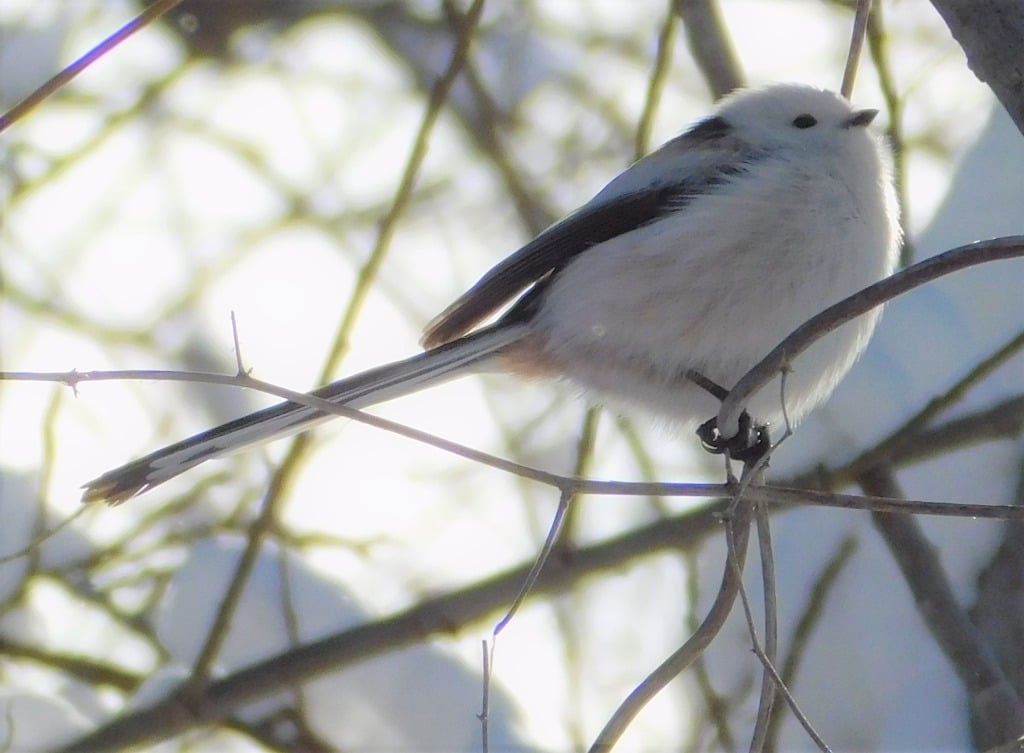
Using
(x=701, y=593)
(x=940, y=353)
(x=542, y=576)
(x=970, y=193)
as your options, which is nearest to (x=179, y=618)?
(x=542, y=576)

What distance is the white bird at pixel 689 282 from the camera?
218cm

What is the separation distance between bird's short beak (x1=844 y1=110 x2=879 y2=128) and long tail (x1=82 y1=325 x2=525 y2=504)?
76 cm

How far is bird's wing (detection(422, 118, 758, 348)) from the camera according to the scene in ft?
7.87

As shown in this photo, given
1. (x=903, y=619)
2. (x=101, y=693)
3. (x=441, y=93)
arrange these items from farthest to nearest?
1. (x=101, y=693)
2. (x=903, y=619)
3. (x=441, y=93)

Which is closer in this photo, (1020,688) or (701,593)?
(1020,688)

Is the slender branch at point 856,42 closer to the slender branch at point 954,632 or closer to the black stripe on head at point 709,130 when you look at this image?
the black stripe on head at point 709,130

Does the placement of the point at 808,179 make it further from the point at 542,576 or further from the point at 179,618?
the point at 179,618

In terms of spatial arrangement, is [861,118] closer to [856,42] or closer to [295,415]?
[856,42]

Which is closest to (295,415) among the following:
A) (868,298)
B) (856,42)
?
(868,298)

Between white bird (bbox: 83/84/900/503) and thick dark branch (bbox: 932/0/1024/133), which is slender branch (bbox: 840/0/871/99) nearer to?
white bird (bbox: 83/84/900/503)

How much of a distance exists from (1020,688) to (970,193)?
107 centimetres

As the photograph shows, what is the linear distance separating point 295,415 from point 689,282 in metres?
0.72

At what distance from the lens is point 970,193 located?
111 inches

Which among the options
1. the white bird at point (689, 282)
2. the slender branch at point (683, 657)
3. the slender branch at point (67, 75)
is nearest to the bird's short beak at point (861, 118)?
the white bird at point (689, 282)
